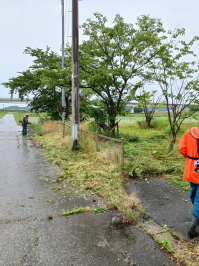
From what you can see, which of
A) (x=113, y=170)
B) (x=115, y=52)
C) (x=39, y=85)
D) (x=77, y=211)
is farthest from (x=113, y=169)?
(x=39, y=85)

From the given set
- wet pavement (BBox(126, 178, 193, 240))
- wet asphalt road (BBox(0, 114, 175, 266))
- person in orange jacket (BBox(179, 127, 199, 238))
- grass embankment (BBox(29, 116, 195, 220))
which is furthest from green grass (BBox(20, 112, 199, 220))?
person in orange jacket (BBox(179, 127, 199, 238))

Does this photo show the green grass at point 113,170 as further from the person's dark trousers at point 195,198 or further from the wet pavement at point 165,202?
the person's dark trousers at point 195,198

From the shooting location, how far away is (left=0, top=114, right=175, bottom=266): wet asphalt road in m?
2.68

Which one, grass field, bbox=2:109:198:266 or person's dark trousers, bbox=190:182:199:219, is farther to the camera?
grass field, bbox=2:109:198:266

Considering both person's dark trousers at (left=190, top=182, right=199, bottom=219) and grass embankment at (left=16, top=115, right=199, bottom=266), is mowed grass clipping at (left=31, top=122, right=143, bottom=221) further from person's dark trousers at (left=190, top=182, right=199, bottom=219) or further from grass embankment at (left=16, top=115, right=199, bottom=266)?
person's dark trousers at (left=190, top=182, right=199, bottom=219)

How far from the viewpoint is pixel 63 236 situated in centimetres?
318

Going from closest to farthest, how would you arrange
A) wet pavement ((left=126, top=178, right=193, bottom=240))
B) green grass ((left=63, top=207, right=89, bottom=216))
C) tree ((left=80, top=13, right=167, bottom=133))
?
wet pavement ((left=126, top=178, right=193, bottom=240)), green grass ((left=63, top=207, right=89, bottom=216)), tree ((left=80, top=13, right=167, bottom=133))

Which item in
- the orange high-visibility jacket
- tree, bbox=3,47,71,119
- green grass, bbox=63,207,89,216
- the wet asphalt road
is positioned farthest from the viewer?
tree, bbox=3,47,71,119

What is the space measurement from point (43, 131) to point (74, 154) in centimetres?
908

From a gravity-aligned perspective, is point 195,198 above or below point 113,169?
above

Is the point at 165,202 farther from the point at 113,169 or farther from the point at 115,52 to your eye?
the point at 115,52

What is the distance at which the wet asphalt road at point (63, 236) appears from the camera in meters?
2.68

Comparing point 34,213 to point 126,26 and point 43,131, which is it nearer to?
point 126,26

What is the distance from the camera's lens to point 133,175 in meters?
5.90
